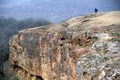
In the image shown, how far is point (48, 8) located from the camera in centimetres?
5694

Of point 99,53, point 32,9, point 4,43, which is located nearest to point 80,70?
point 99,53

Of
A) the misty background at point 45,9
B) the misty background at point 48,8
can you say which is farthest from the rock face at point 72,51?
the misty background at point 48,8

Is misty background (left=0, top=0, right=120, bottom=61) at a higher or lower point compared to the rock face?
lower

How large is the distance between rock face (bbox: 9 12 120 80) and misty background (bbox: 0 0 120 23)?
2417 cm

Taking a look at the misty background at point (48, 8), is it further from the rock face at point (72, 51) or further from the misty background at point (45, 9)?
the rock face at point (72, 51)

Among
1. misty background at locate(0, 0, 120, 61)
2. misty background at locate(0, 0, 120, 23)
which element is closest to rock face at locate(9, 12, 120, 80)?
misty background at locate(0, 0, 120, 61)

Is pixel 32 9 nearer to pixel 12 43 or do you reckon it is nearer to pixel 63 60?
pixel 12 43

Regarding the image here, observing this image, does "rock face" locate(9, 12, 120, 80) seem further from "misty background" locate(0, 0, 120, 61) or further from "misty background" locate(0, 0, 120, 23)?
"misty background" locate(0, 0, 120, 23)

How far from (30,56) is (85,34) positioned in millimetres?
11151

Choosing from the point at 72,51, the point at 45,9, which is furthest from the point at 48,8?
the point at 72,51

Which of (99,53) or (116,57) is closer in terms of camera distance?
(116,57)

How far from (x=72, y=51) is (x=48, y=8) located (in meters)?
42.0

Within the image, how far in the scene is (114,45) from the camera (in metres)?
9.66

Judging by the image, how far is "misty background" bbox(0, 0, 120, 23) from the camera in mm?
53125
